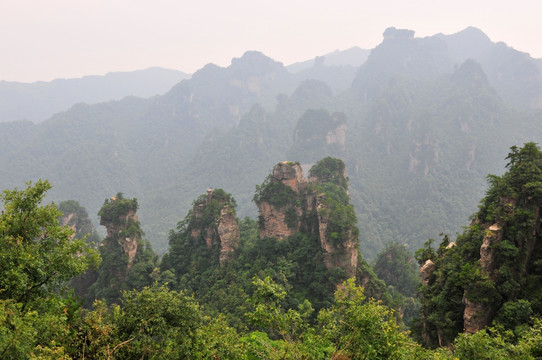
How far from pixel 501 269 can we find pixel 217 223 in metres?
28.6

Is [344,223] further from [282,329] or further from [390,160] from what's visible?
[390,160]

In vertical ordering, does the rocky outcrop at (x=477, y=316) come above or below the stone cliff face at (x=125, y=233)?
below

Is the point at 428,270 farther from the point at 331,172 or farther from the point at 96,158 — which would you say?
the point at 96,158

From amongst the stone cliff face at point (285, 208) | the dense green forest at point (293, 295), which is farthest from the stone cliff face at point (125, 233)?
the stone cliff face at point (285, 208)

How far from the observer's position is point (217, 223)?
1448 inches

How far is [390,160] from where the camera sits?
13050 centimetres

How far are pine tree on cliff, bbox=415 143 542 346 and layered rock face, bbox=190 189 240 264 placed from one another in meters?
23.5

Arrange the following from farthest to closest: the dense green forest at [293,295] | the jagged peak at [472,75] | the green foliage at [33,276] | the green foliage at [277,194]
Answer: the jagged peak at [472,75] < the green foliage at [277,194] < the dense green forest at [293,295] < the green foliage at [33,276]

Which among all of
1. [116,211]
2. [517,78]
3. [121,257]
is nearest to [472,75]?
[517,78]

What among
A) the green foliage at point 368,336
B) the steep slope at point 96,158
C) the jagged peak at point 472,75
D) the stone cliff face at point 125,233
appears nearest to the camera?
the green foliage at point 368,336

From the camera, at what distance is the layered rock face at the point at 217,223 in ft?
119

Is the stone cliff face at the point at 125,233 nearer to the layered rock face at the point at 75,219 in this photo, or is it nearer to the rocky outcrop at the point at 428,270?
the layered rock face at the point at 75,219

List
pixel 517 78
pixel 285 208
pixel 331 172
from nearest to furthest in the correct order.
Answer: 1. pixel 285 208
2. pixel 331 172
3. pixel 517 78

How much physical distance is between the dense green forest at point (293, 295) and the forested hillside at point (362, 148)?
51627mm
